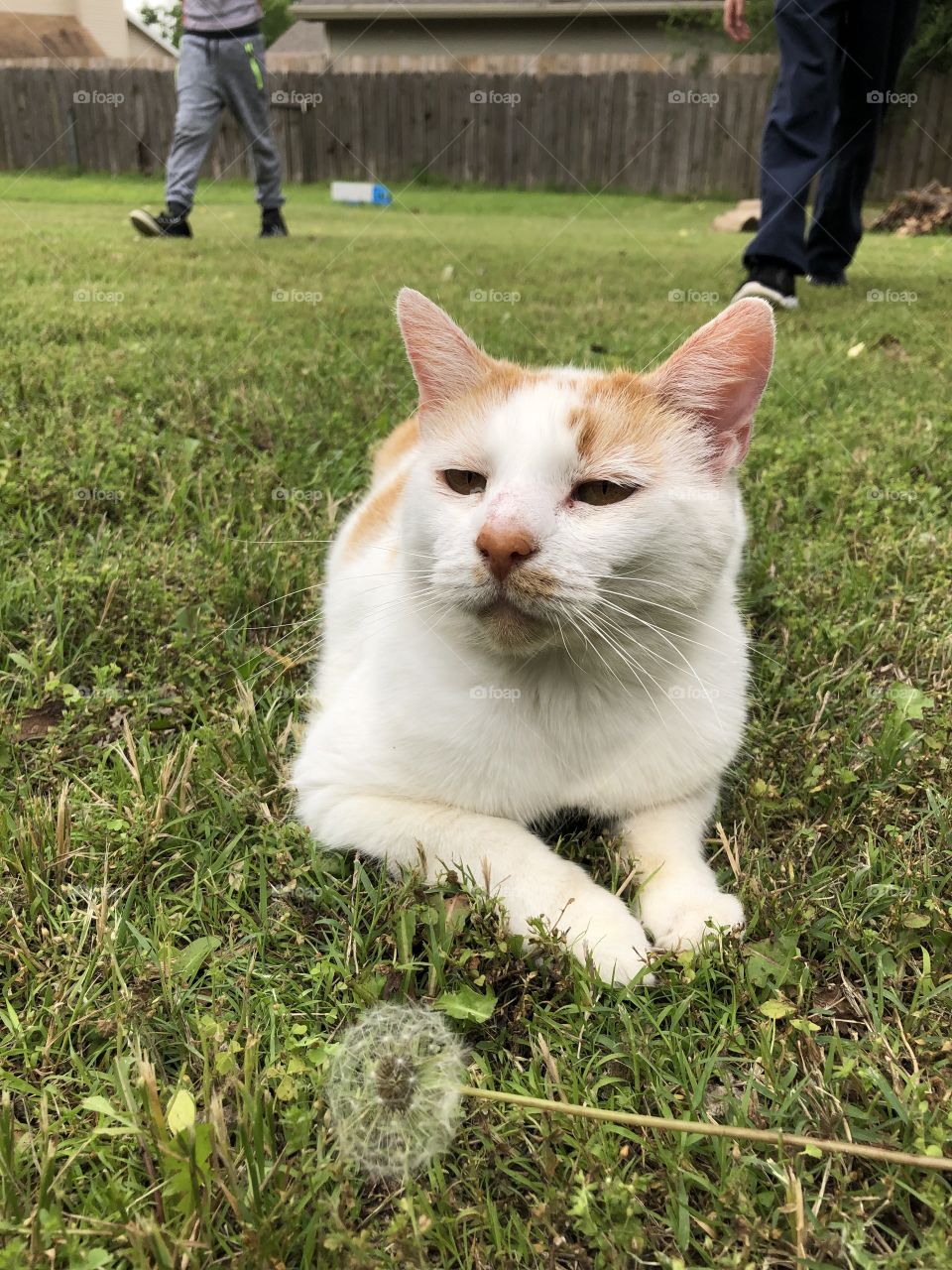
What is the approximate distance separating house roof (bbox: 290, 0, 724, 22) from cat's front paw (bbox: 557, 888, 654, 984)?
20.5m

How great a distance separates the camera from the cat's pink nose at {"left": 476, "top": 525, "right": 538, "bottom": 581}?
1.38 meters

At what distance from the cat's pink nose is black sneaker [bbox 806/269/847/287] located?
617 cm

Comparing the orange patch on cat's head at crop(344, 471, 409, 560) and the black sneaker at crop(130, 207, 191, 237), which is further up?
the black sneaker at crop(130, 207, 191, 237)

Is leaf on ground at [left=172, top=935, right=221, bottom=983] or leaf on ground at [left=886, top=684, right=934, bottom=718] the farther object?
leaf on ground at [left=886, top=684, right=934, bottom=718]

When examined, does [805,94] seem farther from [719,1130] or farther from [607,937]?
[719,1130]

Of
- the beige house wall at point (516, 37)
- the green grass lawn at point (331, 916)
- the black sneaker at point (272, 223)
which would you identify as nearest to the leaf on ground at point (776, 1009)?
the green grass lawn at point (331, 916)

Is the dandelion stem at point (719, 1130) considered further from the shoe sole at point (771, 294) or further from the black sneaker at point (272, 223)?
the black sneaker at point (272, 223)

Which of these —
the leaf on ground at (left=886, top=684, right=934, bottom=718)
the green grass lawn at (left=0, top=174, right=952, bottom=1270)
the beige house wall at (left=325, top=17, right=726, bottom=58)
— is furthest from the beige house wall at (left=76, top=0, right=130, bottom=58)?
the beige house wall at (left=325, top=17, right=726, bottom=58)

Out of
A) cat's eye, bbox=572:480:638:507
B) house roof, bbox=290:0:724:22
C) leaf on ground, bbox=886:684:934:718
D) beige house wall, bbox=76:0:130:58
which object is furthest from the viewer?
house roof, bbox=290:0:724:22

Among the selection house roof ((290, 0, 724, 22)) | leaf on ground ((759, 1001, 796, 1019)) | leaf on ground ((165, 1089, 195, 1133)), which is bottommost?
leaf on ground ((759, 1001, 796, 1019))

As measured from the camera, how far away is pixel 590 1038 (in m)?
1.28

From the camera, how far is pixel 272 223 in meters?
8.37

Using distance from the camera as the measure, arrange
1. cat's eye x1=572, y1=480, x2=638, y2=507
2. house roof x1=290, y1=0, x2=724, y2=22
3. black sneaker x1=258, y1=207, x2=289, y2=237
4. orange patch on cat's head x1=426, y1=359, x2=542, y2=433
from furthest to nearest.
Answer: house roof x1=290, y1=0, x2=724, y2=22 < black sneaker x1=258, y1=207, x2=289, y2=237 < orange patch on cat's head x1=426, y1=359, x2=542, y2=433 < cat's eye x1=572, y1=480, x2=638, y2=507

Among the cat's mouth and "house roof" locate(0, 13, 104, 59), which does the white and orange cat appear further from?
"house roof" locate(0, 13, 104, 59)
